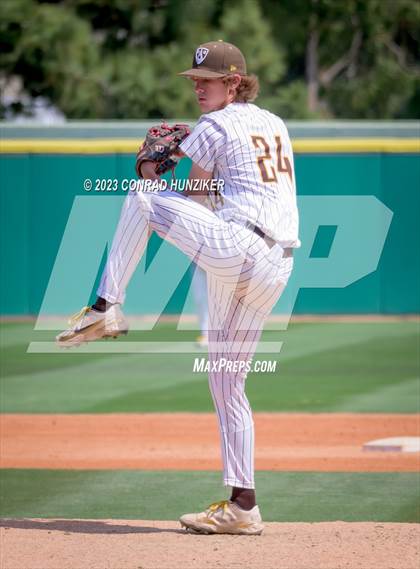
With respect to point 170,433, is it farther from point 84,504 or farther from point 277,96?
point 277,96

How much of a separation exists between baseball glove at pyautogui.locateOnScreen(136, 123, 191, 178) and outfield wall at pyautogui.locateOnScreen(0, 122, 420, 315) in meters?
9.66

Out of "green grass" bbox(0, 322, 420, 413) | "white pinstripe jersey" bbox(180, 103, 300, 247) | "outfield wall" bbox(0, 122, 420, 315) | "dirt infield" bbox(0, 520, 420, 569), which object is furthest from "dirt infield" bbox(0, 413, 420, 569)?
"outfield wall" bbox(0, 122, 420, 315)

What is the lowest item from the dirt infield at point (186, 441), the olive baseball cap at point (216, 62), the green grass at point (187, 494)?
the dirt infield at point (186, 441)

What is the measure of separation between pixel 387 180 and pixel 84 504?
8856 mm

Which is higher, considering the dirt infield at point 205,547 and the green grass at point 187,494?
the dirt infield at point 205,547

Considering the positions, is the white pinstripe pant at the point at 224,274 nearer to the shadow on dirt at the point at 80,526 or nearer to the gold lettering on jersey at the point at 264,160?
the gold lettering on jersey at the point at 264,160

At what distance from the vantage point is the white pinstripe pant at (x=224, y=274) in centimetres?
467

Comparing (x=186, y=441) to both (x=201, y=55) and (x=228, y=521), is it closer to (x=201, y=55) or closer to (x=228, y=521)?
(x=228, y=521)

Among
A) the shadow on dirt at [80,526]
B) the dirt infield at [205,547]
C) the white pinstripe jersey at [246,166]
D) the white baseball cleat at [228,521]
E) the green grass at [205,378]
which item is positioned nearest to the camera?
the dirt infield at [205,547]

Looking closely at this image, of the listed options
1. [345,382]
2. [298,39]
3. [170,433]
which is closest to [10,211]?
[345,382]

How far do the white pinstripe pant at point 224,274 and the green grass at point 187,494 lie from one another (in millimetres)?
1329

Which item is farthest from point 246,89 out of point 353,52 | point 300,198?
point 353,52

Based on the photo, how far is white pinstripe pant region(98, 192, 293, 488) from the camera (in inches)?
184

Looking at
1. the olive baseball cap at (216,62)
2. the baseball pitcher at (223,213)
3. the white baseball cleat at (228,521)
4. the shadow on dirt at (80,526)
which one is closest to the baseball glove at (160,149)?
the baseball pitcher at (223,213)
